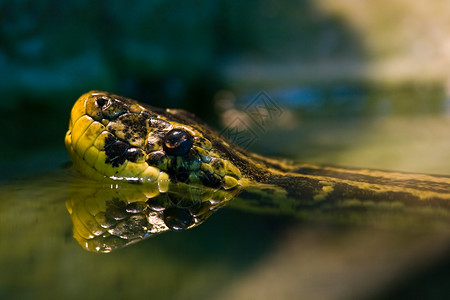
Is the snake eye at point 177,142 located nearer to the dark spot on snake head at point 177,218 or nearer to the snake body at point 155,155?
the snake body at point 155,155

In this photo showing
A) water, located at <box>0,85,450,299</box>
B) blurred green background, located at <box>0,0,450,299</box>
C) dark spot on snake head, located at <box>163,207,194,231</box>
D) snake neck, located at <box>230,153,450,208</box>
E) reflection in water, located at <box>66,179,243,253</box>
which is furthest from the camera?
snake neck, located at <box>230,153,450,208</box>

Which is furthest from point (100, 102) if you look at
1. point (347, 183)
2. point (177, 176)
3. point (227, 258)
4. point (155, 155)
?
point (347, 183)

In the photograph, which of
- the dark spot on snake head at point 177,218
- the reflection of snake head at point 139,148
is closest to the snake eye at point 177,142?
the reflection of snake head at point 139,148

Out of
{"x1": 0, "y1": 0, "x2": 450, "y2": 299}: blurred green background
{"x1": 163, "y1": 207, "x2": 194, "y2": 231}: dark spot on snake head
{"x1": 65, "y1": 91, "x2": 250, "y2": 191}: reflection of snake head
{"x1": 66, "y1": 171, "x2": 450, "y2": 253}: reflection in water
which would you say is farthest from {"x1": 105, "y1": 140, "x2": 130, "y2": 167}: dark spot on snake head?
{"x1": 163, "y1": 207, "x2": 194, "y2": 231}: dark spot on snake head

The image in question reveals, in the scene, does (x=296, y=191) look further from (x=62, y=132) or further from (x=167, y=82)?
(x=167, y=82)

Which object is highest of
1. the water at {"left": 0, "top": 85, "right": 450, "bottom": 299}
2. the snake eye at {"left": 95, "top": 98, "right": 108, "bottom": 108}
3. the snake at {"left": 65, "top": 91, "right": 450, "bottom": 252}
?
the snake eye at {"left": 95, "top": 98, "right": 108, "bottom": 108}

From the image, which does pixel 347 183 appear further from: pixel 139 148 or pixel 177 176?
pixel 139 148

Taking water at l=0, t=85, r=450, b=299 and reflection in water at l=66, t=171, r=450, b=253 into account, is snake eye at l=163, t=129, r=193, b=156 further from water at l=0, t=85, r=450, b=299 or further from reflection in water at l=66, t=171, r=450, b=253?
water at l=0, t=85, r=450, b=299
